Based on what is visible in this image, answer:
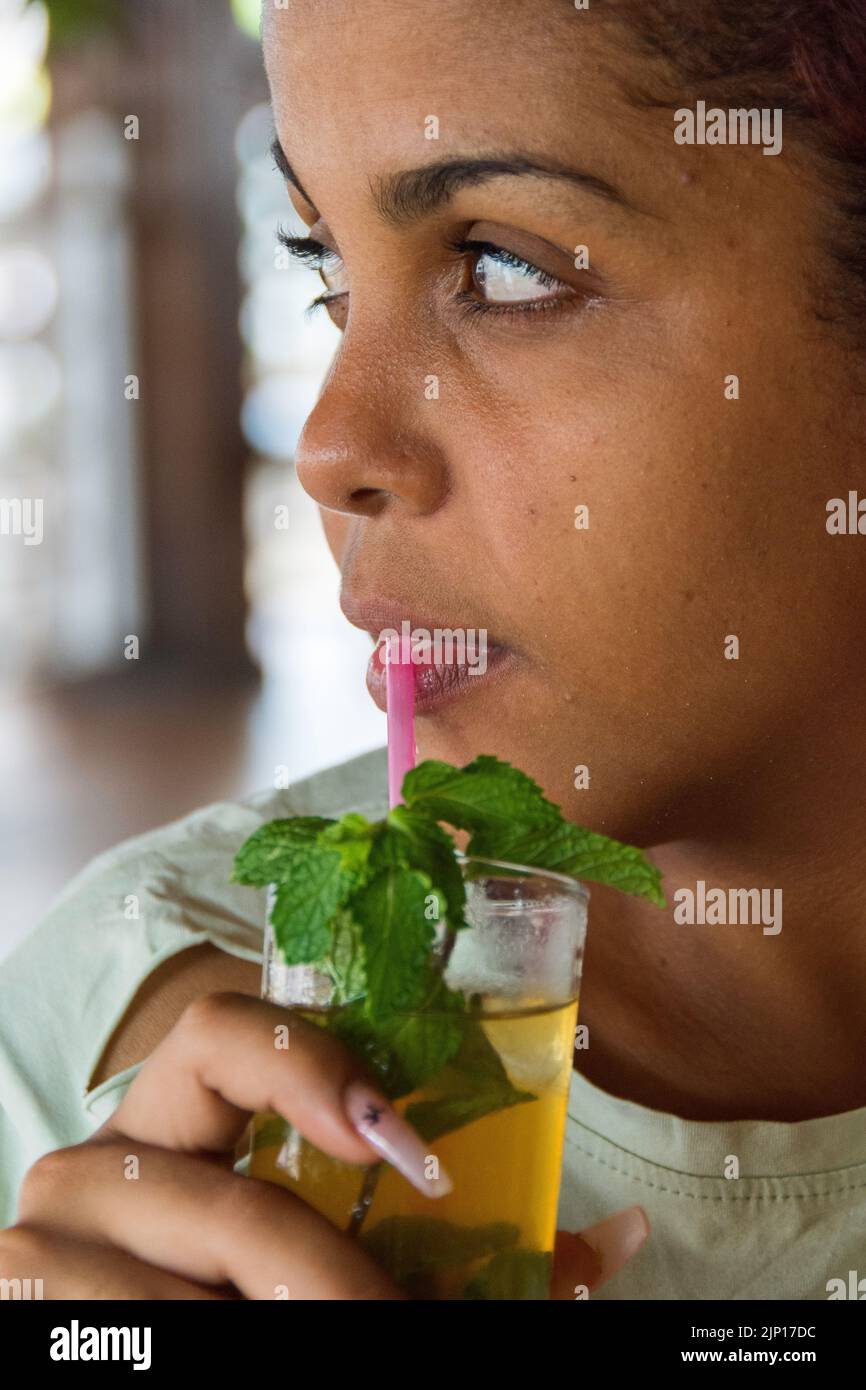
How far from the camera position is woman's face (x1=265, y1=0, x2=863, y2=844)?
93 centimetres

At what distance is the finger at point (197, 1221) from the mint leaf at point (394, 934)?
12 cm

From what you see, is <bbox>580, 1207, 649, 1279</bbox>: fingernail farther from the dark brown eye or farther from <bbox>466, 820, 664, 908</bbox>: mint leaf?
the dark brown eye

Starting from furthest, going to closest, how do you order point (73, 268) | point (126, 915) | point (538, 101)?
1. point (73, 268)
2. point (126, 915)
3. point (538, 101)

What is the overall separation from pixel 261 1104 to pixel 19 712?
6569mm

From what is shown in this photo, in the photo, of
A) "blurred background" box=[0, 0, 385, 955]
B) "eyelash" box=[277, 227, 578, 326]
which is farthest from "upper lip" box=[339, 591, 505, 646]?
"blurred background" box=[0, 0, 385, 955]

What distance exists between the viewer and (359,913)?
0.69 metres

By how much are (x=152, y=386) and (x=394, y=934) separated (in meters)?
7.20

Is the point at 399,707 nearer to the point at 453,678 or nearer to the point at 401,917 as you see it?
the point at 453,678

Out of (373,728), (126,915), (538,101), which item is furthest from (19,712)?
(538,101)

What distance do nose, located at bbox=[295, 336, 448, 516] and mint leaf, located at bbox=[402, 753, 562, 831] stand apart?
10.3 inches

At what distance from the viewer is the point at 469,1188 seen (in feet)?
2.39

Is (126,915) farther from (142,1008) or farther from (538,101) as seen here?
(538,101)

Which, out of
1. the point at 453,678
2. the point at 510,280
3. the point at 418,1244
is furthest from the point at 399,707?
the point at 418,1244

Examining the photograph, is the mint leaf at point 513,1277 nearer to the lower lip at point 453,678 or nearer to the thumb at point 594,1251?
the thumb at point 594,1251
